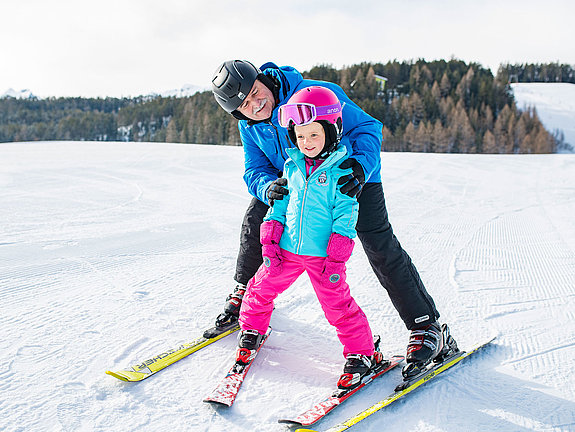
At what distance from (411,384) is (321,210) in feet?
2.96

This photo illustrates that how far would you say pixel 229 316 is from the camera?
2.45 m

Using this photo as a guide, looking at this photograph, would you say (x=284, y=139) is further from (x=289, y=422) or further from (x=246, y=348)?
(x=289, y=422)

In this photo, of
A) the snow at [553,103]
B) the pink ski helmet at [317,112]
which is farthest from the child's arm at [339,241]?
the snow at [553,103]

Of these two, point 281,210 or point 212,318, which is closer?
point 281,210

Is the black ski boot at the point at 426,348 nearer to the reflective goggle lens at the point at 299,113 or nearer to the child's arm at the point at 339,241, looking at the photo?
the child's arm at the point at 339,241

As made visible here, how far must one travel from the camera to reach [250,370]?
2.04m

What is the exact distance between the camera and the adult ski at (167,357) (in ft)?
6.08

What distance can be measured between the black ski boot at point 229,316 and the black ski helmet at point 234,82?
110cm

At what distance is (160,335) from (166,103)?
281 ft

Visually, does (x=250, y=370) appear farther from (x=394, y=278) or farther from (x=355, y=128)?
(x=355, y=128)

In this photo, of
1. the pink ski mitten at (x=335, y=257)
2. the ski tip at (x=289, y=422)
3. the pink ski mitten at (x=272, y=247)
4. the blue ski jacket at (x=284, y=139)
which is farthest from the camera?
the blue ski jacket at (x=284, y=139)

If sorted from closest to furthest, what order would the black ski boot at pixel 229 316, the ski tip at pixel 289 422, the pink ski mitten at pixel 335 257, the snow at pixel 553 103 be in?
the ski tip at pixel 289 422
the pink ski mitten at pixel 335 257
the black ski boot at pixel 229 316
the snow at pixel 553 103

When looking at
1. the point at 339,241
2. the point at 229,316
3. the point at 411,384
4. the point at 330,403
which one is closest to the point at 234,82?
the point at 339,241

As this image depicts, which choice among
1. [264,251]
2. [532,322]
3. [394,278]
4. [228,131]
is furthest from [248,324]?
[228,131]
